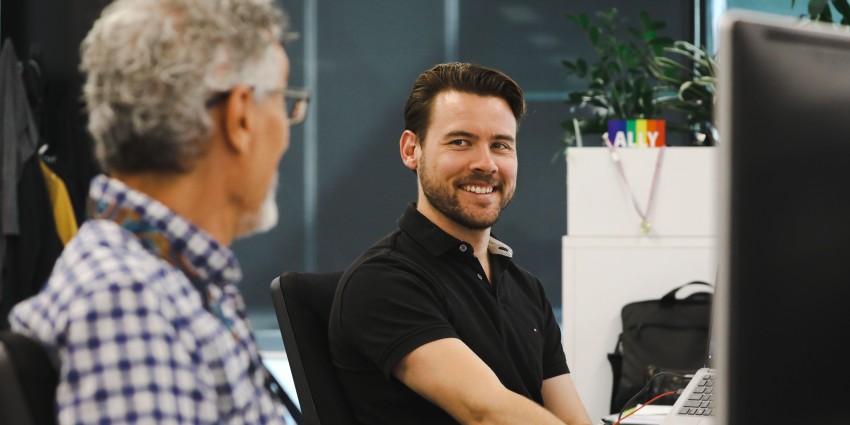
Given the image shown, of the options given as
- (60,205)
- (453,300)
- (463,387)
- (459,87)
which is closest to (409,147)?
(459,87)

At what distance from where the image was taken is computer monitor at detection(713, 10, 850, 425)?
820 millimetres

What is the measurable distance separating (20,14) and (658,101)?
3.32 metres

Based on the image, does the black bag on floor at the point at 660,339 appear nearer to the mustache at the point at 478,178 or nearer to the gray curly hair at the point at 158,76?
the mustache at the point at 478,178

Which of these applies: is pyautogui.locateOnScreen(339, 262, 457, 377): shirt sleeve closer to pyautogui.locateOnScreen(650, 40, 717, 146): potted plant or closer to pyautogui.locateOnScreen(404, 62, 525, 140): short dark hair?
pyautogui.locateOnScreen(404, 62, 525, 140): short dark hair

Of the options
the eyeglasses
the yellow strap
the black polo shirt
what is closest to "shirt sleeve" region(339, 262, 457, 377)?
the black polo shirt

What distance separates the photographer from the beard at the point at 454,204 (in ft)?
6.72

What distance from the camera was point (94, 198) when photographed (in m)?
0.95

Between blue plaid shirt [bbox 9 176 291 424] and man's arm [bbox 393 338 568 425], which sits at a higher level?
blue plaid shirt [bbox 9 176 291 424]

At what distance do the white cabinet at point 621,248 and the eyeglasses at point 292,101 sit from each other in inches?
80.7

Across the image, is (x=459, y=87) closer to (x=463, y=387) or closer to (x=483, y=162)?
(x=483, y=162)

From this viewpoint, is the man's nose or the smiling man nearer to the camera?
the smiling man

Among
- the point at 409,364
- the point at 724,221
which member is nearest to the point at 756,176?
the point at 724,221

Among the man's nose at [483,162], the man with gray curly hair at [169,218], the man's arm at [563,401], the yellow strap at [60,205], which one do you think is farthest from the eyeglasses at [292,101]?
the yellow strap at [60,205]

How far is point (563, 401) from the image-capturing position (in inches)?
80.5
